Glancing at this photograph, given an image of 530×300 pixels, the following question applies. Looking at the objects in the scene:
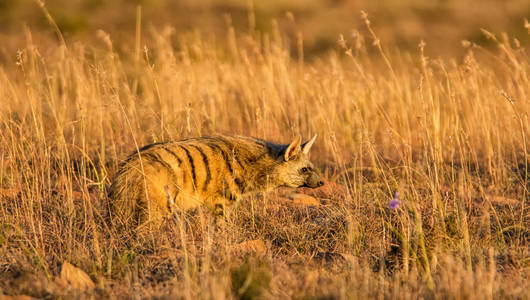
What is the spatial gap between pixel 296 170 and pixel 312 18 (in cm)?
2459

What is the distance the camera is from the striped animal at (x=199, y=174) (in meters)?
4.99

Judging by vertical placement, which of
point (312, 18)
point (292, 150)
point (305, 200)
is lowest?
point (305, 200)

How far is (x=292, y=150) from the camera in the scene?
6.34 m

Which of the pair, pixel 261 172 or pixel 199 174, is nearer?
pixel 199 174

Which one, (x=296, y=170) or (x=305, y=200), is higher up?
(x=296, y=170)

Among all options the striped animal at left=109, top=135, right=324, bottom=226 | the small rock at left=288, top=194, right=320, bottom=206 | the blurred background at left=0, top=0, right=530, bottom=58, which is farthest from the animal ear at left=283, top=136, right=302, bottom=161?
the blurred background at left=0, top=0, right=530, bottom=58

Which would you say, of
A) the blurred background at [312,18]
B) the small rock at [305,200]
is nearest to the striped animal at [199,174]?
the small rock at [305,200]

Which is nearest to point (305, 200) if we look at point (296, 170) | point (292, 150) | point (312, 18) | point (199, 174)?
point (296, 170)

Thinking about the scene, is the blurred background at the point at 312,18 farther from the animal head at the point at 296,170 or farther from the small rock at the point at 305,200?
the small rock at the point at 305,200

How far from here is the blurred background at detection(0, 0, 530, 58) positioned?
23.8m

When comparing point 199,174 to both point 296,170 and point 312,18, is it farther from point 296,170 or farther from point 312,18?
point 312,18

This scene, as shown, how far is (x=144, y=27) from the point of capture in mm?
24797

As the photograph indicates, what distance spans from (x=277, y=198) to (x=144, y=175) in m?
1.99

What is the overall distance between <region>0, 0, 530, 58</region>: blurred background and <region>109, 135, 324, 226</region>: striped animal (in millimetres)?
15995
